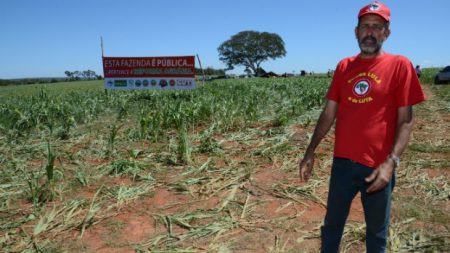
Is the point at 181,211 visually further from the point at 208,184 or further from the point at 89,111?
the point at 89,111

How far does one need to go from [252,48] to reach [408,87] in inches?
3071

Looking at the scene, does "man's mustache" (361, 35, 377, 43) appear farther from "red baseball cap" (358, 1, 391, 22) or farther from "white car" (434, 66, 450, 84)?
"white car" (434, 66, 450, 84)

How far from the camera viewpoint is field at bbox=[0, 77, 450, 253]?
346 cm

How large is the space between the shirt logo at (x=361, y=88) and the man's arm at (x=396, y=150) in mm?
223

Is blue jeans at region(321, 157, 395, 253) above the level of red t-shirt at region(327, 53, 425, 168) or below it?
below

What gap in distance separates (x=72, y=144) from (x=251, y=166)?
3.47 meters

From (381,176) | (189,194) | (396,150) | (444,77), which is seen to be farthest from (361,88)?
(444,77)

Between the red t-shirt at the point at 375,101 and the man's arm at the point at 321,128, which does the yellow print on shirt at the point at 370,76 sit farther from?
the man's arm at the point at 321,128

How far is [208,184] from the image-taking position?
15.6ft

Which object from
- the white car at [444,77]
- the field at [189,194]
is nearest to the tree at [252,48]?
the white car at [444,77]

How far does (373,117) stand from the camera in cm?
230

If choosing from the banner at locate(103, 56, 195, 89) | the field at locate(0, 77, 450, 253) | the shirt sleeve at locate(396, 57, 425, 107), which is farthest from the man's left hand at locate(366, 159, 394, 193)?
the banner at locate(103, 56, 195, 89)

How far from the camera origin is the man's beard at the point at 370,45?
2305 mm

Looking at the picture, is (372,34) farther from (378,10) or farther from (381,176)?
(381,176)
